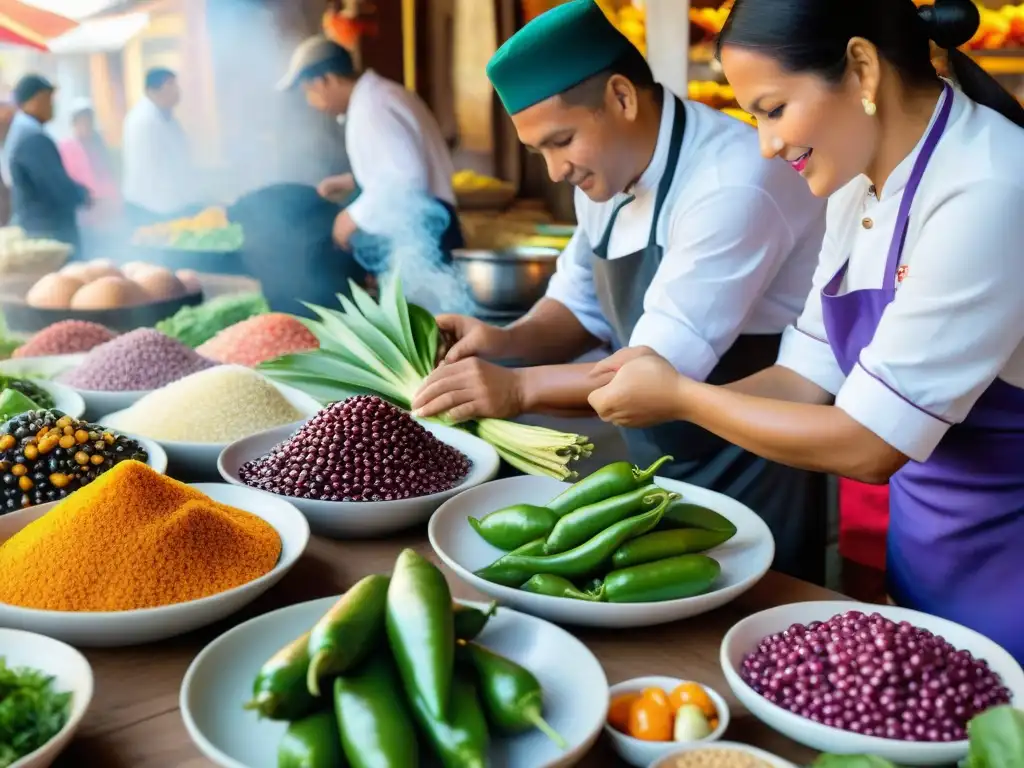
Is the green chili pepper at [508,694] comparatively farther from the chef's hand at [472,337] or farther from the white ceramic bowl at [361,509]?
the chef's hand at [472,337]

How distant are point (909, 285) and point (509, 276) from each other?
192 cm

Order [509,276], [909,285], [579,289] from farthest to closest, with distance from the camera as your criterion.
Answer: [509,276] → [579,289] → [909,285]

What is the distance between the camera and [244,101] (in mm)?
3971

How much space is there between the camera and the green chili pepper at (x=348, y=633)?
2.67ft

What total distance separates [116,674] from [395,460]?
1.67 ft

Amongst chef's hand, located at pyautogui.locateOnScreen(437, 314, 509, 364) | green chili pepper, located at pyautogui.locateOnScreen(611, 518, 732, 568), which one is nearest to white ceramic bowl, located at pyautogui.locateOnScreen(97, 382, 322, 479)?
chef's hand, located at pyautogui.locateOnScreen(437, 314, 509, 364)

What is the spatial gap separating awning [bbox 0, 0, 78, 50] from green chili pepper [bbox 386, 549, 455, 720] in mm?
3186

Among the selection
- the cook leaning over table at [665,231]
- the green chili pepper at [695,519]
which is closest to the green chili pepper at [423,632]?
the green chili pepper at [695,519]

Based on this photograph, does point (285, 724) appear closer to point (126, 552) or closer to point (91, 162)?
point (126, 552)

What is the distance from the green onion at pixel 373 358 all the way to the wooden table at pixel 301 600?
0.51 m

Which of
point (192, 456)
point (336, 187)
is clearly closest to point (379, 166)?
point (336, 187)

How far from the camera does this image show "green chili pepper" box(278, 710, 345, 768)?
0.78 m

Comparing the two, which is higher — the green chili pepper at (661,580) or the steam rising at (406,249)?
the green chili pepper at (661,580)

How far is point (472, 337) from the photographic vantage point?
7.11 feet
